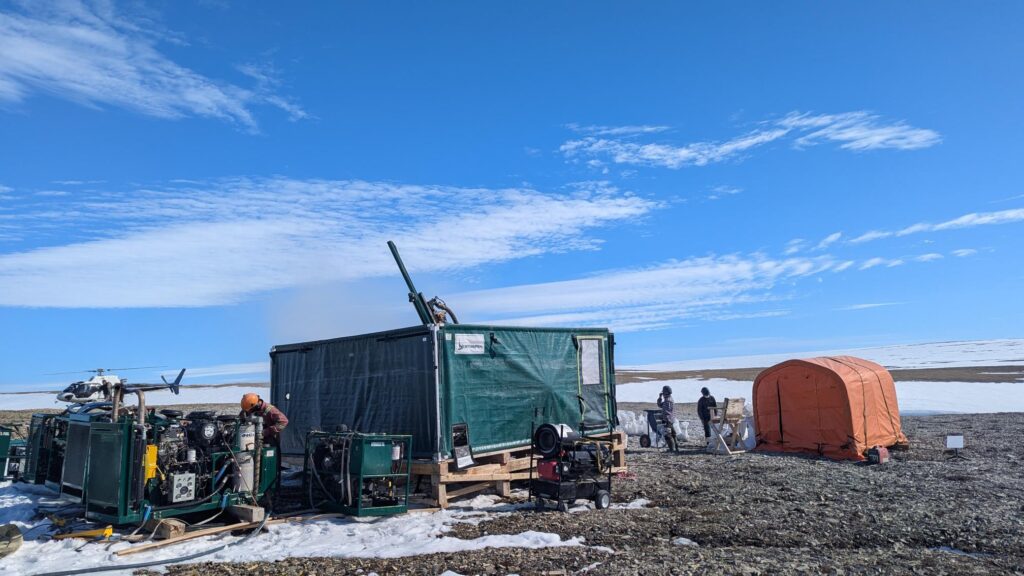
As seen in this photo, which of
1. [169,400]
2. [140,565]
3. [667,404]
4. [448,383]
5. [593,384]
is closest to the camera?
[140,565]

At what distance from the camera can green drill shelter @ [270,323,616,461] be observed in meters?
10.8

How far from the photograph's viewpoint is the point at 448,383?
35.3ft

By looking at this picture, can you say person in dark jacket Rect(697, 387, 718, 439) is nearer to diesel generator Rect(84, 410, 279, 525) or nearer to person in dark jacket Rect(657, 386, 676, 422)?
person in dark jacket Rect(657, 386, 676, 422)

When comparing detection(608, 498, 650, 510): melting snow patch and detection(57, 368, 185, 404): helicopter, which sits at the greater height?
detection(57, 368, 185, 404): helicopter

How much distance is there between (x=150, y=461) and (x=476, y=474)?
452 cm

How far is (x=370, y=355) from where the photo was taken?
464 inches

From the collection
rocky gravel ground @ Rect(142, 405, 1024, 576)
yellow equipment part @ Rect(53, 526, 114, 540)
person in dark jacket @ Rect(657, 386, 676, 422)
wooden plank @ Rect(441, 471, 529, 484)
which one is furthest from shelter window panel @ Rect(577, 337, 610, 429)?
yellow equipment part @ Rect(53, 526, 114, 540)

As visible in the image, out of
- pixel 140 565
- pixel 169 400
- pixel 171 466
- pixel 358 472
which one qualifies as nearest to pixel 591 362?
pixel 358 472

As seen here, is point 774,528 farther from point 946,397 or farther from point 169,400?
point 169,400

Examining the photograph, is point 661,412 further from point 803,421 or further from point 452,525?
point 452,525

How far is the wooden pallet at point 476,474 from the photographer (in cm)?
1037

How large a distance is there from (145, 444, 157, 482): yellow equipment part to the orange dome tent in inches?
554

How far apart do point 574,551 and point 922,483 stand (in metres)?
7.71

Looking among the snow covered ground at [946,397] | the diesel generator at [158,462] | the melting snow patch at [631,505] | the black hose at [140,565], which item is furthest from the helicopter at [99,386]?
the snow covered ground at [946,397]
